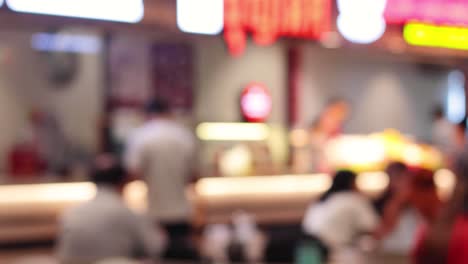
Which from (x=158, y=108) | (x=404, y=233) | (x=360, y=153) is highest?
(x=158, y=108)

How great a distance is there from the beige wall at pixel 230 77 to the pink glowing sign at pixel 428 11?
4.32 meters

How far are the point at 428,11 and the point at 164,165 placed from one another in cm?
244

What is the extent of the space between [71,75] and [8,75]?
0.78m

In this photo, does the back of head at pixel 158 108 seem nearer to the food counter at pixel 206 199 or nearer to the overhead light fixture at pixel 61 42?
the food counter at pixel 206 199

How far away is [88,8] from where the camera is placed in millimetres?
3754

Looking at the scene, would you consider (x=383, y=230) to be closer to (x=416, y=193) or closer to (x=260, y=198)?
(x=416, y=193)

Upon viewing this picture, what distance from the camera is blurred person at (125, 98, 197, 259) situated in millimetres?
5168

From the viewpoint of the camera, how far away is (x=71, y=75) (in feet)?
27.9

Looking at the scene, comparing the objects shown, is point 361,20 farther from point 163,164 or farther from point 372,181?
point 372,181

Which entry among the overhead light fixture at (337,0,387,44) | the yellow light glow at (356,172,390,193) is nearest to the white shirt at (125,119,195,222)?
the overhead light fixture at (337,0,387,44)

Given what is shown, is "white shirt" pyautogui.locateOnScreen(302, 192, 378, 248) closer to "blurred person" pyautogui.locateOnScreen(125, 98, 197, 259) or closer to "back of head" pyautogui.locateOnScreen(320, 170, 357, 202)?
"back of head" pyautogui.locateOnScreen(320, 170, 357, 202)

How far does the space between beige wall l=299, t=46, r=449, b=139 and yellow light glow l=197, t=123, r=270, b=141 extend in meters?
0.92

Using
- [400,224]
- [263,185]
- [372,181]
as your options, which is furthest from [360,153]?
[400,224]

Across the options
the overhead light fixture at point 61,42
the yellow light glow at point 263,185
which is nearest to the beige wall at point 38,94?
the overhead light fixture at point 61,42
